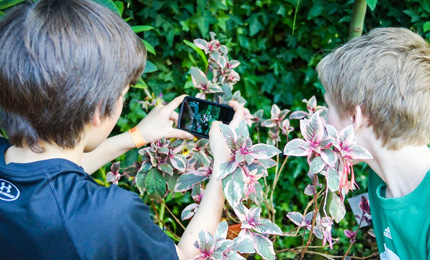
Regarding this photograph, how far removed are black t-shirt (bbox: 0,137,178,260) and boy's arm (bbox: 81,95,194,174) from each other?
474mm

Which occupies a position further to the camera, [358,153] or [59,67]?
[358,153]

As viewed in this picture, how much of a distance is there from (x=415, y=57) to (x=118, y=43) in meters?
0.88

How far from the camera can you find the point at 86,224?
3.17ft

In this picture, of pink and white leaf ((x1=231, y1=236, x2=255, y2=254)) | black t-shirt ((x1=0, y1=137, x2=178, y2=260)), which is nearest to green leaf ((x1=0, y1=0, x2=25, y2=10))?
black t-shirt ((x1=0, y1=137, x2=178, y2=260))

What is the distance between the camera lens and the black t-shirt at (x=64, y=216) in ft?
3.18

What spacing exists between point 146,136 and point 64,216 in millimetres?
588

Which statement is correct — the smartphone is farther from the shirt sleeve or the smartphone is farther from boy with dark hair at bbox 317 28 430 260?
the shirt sleeve

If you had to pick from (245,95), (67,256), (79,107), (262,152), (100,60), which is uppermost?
(100,60)

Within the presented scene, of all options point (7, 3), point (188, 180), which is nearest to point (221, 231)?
point (188, 180)

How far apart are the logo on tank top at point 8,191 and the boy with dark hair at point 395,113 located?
96 cm

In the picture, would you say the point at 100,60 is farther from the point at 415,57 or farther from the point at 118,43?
the point at 415,57

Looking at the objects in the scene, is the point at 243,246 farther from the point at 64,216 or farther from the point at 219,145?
the point at 64,216

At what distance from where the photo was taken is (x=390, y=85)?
4.31 ft

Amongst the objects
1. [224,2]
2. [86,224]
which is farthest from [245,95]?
[86,224]
